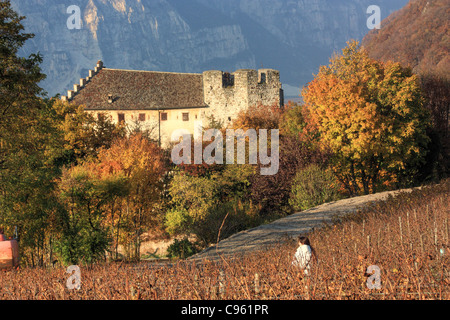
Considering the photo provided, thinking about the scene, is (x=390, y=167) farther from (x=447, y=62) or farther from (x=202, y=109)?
(x=447, y=62)

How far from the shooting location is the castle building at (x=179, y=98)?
178ft

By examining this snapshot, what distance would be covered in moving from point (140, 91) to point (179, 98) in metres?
4.30

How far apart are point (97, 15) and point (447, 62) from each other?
148621mm

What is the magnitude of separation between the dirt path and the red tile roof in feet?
101

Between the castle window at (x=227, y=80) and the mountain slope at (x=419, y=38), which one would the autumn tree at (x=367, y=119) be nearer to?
the castle window at (x=227, y=80)

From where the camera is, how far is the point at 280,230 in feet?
75.6

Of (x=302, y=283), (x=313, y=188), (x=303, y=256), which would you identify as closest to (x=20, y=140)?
(x=303, y=256)

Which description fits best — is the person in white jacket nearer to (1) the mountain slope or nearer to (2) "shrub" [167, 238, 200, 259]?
(2) "shrub" [167, 238, 200, 259]

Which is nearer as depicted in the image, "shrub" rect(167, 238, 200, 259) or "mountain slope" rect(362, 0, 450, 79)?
"shrub" rect(167, 238, 200, 259)

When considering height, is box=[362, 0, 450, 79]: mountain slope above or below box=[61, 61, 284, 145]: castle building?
above

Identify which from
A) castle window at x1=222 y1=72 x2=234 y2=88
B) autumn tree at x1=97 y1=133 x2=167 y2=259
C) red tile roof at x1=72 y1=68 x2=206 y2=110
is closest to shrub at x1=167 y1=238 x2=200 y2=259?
autumn tree at x1=97 y1=133 x2=167 y2=259

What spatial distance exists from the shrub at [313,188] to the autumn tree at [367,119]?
379 cm

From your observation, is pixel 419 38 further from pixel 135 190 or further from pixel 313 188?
pixel 135 190

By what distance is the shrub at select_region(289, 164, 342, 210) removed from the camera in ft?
101
